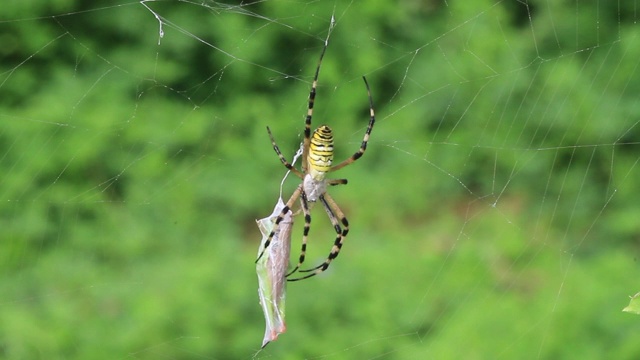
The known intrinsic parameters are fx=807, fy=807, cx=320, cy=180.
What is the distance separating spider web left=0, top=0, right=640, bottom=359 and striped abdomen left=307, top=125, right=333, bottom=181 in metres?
1.45

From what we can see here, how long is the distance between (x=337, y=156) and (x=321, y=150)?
2192 mm

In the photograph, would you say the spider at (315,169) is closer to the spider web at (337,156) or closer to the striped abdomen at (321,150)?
the striped abdomen at (321,150)

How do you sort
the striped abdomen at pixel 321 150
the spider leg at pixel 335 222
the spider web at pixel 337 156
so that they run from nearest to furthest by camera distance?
the striped abdomen at pixel 321 150 → the spider leg at pixel 335 222 → the spider web at pixel 337 156

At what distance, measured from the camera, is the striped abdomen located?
2928 mm

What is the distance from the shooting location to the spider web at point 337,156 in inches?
176

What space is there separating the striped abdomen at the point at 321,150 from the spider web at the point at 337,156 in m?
1.45

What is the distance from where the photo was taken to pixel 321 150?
2.97m

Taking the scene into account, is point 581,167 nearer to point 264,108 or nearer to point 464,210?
point 464,210

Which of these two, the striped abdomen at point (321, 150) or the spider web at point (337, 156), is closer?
the striped abdomen at point (321, 150)

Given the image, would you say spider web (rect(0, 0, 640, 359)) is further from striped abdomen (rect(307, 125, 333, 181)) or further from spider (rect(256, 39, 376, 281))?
striped abdomen (rect(307, 125, 333, 181))

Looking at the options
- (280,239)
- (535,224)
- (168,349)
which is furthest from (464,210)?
(280,239)

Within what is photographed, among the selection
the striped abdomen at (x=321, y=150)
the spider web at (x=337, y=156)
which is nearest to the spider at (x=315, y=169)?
the striped abdomen at (x=321, y=150)

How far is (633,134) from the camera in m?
5.54

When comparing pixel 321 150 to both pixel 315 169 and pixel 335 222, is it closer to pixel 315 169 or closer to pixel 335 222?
pixel 315 169
